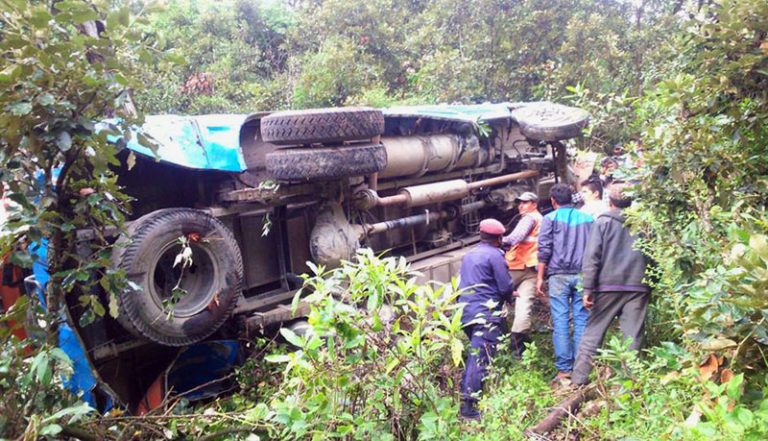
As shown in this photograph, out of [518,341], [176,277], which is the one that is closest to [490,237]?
[518,341]

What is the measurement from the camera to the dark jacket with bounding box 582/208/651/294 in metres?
4.38

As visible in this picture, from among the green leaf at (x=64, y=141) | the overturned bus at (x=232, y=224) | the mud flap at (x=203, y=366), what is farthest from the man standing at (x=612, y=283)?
the green leaf at (x=64, y=141)

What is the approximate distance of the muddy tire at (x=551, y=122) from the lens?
6852 millimetres

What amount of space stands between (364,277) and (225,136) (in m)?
2.64

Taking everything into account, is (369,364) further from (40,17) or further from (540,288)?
(540,288)

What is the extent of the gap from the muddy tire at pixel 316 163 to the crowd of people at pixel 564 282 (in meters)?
1.12

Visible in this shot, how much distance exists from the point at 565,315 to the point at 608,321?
505 millimetres

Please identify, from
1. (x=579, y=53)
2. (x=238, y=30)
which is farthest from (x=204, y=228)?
(x=238, y=30)

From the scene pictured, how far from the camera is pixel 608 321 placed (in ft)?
14.8

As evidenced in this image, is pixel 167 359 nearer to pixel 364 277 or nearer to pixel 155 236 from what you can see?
pixel 155 236

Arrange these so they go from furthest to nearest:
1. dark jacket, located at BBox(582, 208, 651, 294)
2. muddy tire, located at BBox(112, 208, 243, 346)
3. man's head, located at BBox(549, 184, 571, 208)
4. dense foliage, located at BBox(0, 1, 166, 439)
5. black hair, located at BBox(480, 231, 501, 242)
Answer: man's head, located at BBox(549, 184, 571, 208)
black hair, located at BBox(480, 231, 501, 242)
dark jacket, located at BBox(582, 208, 651, 294)
muddy tire, located at BBox(112, 208, 243, 346)
dense foliage, located at BBox(0, 1, 166, 439)

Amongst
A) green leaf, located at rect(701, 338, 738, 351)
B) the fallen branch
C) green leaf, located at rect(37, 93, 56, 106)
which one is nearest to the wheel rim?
green leaf, located at rect(37, 93, 56, 106)

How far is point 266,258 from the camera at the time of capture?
525cm

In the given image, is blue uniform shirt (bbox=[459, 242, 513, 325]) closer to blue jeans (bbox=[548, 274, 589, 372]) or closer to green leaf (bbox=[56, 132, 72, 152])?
blue jeans (bbox=[548, 274, 589, 372])
